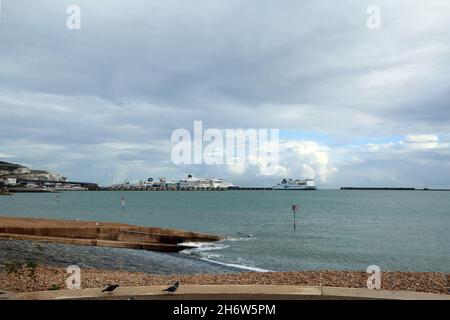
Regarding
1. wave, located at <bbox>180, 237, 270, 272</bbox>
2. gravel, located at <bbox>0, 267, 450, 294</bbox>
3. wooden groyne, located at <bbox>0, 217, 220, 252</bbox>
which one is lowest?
wave, located at <bbox>180, 237, 270, 272</bbox>

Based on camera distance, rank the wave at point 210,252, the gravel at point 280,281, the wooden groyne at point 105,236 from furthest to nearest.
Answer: the wooden groyne at point 105,236 → the wave at point 210,252 → the gravel at point 280,281

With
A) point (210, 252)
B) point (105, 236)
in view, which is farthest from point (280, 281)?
point (105, 236)

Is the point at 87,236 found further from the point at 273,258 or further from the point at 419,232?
the point at 419,232

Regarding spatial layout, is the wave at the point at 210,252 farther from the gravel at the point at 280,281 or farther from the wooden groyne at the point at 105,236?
the gravel at the point at 280,281

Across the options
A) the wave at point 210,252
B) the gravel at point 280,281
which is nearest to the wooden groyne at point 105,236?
the wave at point 210,252

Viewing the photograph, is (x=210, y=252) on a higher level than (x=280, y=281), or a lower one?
lower

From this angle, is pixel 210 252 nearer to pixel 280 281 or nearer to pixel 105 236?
pixel 105 236

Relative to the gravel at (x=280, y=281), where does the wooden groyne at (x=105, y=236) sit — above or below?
below

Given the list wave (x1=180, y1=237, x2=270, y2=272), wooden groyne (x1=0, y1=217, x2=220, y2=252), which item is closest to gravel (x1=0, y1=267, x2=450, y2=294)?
wave (x1=180, y1=237, x2=270, y2=272)

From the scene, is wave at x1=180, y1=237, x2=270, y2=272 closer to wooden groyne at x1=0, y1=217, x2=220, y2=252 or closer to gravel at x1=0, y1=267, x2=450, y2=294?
wooden groyne at x1=0, y1=217, x2=220, y2=252

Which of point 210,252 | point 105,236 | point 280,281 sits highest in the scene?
point 280,281

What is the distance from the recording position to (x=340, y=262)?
27922 mm

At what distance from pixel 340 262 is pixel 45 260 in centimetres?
1701

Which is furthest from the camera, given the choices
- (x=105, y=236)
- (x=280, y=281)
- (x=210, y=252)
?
(x=105, y=236)
